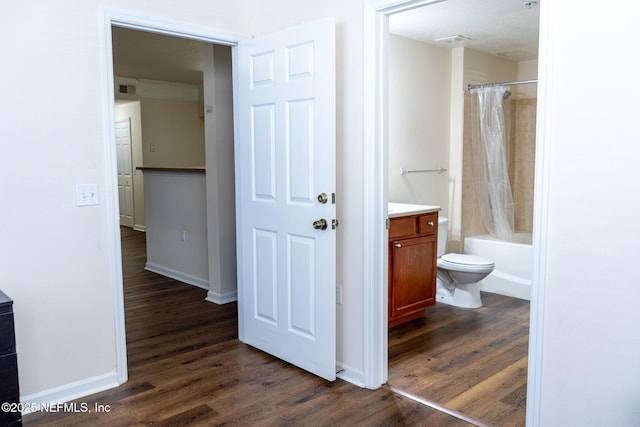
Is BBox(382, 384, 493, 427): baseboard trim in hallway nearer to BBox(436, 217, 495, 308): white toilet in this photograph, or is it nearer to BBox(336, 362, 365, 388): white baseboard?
BBox(336, 362, 365, 388): white baseboard

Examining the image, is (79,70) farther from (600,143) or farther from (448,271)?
(448,271)

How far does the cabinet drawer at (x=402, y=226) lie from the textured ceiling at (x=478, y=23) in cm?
133

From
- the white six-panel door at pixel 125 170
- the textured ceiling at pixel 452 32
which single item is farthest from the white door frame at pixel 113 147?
the white six-panel door at pixel 125 170

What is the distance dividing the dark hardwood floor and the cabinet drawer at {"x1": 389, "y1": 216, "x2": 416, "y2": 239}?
686mm

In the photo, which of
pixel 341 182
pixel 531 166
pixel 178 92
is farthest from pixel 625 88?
pixel 178 92

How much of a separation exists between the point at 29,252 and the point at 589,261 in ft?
7.93

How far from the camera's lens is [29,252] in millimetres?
2480

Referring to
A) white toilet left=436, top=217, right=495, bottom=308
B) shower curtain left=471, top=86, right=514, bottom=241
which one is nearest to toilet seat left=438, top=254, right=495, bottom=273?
white toilet left=436, top=217, right=495, bottom=308

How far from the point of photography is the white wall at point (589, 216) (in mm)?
1763

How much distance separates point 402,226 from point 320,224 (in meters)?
0.99

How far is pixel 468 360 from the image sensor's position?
3123mm

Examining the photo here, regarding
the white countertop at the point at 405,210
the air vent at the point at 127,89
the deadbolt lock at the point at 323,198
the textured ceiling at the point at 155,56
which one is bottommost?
the white countertop at the point at 405,210

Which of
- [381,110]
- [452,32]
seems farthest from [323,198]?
[452,32]

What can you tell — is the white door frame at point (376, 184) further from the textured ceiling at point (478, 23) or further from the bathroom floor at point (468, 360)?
the textured ceiling at point (478, 23)
